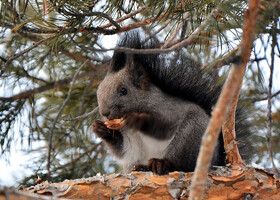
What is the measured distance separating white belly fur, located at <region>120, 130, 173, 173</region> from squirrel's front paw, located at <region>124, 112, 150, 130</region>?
3.4 inches

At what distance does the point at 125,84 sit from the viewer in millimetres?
2387

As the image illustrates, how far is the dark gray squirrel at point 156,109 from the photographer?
87.3 inches

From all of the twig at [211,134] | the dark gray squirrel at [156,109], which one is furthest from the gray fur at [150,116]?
the twig at [211,134]

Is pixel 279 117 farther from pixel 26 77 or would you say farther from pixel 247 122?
pixel 26 77

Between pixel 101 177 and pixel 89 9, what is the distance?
35.2 inches

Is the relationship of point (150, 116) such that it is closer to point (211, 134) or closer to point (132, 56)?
point (132, 56)

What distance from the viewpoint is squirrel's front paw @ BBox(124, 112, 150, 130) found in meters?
2.15

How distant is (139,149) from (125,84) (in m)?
0.44

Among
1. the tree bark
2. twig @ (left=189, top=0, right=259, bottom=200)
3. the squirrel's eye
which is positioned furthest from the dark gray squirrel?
twig @ (left=189, top=0, right=259, bottom=200)

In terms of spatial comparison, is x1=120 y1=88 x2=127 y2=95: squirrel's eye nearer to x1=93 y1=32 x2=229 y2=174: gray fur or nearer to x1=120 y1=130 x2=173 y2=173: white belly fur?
x1=93 y1=32 x2=229 y2=174: gray fur

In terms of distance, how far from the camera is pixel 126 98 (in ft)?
7.72

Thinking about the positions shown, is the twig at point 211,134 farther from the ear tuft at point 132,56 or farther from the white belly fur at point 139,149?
the ear tuft at point 132,56

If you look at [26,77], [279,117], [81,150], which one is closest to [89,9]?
[26,77]

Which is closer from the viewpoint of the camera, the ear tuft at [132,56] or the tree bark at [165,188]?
the tree bark at [165,188]
